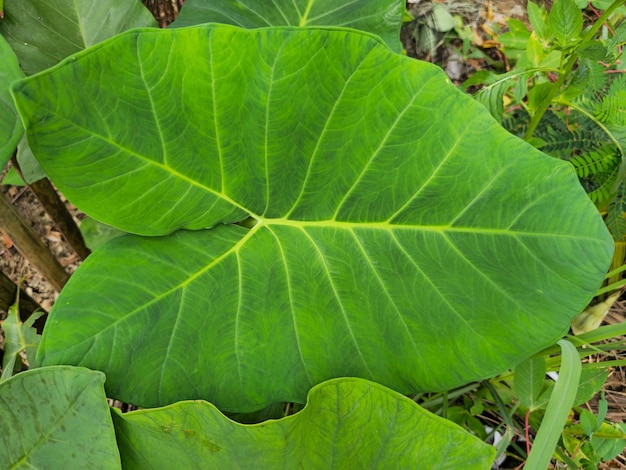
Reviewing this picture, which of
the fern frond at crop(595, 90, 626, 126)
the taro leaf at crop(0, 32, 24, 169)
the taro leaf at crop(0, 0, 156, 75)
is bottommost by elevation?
the fern frond at crop(595, 90, 626, 126)

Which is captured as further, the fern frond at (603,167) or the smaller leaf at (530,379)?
the fern frond at (603,167)

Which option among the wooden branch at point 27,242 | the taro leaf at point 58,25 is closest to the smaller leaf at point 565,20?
the taro leaf at point 58,25

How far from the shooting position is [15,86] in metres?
0.57

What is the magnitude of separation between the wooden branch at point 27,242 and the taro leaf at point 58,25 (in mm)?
268

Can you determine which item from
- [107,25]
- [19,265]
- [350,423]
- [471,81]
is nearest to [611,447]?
[350,423]

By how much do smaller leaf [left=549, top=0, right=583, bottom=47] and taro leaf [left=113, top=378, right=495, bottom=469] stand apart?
2.66 ft

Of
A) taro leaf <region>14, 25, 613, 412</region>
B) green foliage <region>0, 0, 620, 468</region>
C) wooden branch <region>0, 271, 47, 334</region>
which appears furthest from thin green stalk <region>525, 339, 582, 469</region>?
wooden branch <region>0, 271, 47, 334</region>

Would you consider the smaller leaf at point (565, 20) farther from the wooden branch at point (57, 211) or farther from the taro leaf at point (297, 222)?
the wooden branch at point (57, 211)

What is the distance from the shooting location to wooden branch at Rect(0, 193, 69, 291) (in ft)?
3.15

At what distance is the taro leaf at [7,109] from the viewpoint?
0.64m

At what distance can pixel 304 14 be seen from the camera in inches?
39.2

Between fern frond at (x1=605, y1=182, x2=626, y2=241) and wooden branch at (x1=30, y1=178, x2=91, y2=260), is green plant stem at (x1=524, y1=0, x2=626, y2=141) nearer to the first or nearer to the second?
fern frond at (x1=605, y1=182, x2=626, y2=241)

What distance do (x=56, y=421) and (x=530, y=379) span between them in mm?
798

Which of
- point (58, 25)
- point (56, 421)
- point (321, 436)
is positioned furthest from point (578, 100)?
point (56, 421)
